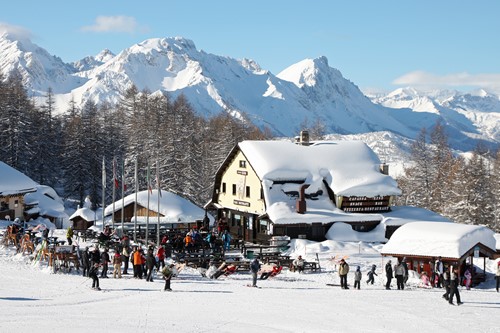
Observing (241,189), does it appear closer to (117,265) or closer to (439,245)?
(439,245)

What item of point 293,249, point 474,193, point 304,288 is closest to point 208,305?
point 304,288

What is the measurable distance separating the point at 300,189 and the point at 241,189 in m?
6.30

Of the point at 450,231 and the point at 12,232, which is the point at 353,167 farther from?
the point at 12,232

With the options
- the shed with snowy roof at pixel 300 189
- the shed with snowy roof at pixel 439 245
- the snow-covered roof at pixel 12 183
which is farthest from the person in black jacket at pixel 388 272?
the snow-covered roof at pixel 12 183

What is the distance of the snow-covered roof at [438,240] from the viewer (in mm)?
33469

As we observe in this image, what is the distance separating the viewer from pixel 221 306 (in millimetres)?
23047

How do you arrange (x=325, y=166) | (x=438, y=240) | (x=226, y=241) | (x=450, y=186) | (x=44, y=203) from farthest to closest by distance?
(x=450, y=186), (x=44, y=203), (x=325, y=166), (x=226, y=241), (x=438, y=240)

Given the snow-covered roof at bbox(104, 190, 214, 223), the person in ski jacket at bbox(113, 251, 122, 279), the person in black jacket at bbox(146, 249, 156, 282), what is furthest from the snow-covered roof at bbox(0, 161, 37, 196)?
the person in black jacket at bbox(146, 249, 156, 282)

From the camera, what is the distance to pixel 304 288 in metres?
28.6

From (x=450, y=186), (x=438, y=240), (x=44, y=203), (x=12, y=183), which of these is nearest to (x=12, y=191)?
(x=12, y=183)

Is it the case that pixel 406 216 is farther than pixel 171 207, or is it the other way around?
pixel 171 207

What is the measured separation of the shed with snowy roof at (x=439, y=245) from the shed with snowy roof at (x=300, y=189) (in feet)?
32.5

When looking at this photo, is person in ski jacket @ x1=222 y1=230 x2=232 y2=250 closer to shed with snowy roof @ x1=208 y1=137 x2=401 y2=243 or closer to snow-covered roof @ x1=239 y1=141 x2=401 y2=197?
shed with snowy roof @ x1=208 y1=137 x2=401 y2=243

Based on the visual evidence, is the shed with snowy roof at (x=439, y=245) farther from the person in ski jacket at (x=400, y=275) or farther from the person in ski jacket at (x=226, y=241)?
the person in ski jacket at (x=226, y=241)
